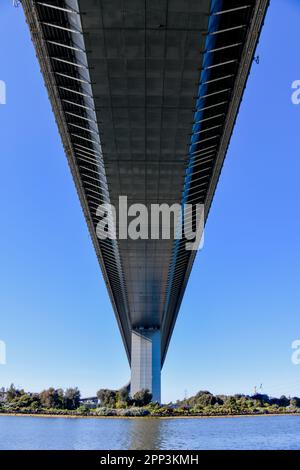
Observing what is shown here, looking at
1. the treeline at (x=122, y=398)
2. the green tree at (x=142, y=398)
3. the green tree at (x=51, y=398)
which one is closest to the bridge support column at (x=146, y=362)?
the treeline at (x=122, y=398)

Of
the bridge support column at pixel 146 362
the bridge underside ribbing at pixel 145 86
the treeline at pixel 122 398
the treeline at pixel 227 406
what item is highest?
the bridge underside ribbing at pixel 145 86

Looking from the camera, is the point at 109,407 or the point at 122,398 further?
the point at 122,398

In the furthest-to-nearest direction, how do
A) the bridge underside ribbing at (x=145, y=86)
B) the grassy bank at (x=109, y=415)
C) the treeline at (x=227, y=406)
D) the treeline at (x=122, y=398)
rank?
1. the treeline at (x=227, y=406)
2. the treeline at (x=122, y=398)
3. the grassy bank at (x=109, y=415)
4. the bridge underside ribbing at (x=145, y=86)

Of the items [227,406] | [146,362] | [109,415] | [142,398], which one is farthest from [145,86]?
[227,406]

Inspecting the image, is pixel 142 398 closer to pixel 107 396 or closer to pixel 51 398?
pixel 107 396

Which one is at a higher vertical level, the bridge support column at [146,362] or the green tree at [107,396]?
the bridge support column at [146,362]

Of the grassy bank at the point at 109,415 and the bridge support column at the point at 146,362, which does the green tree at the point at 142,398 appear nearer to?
the bridge support column at the point at 146,362
